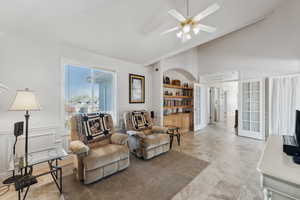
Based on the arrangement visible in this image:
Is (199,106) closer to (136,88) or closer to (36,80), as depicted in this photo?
(136,88)

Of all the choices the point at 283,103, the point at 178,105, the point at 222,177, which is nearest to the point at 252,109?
the point at 283,103

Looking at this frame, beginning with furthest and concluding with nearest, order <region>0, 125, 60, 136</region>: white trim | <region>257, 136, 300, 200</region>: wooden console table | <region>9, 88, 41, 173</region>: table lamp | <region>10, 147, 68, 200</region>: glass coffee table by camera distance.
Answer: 1. <region>0, 125, 60, 136</region>: white trim
2. <region>9, 88, 41, 173</region>: table lamp
3. <region>10, 147, 68, 200</region>: glass coffee table
4. <region>257, 136, 300, 200</region>: wooden console table

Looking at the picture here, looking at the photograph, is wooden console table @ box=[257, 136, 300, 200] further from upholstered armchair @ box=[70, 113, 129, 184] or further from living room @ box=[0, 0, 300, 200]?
upholstered armchair @ box=[70, 113, 129, 184]

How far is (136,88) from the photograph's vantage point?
411 cm

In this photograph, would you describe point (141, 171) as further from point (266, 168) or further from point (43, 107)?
point (43, 107)

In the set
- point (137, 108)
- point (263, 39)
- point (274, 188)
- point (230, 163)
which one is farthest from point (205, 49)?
point (274, 188)

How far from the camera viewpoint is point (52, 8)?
6.19ft

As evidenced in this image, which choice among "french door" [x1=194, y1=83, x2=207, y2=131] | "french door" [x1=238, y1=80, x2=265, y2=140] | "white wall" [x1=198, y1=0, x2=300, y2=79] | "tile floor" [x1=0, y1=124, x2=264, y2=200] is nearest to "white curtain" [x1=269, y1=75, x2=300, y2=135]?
"french door" [x1=238, y1=80, x2=265, y2=140]

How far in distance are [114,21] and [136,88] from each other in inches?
79.5

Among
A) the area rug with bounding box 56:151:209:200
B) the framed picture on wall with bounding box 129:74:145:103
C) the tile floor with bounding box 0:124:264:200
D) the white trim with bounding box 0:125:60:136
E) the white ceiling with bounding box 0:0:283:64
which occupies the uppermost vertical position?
the white ceiling with bounding box 0:0:283:64

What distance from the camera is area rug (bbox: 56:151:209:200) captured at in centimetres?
181

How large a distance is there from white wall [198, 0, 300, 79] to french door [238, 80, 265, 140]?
14.3 inches

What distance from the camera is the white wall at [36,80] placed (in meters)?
2.18

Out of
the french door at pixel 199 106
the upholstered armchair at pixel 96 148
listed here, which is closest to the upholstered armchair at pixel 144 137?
the upholstered armchair at pixel 96 148
